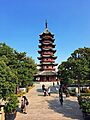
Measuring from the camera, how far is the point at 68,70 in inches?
1325

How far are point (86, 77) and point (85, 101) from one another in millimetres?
15341

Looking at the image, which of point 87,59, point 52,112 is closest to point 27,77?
point 87,59

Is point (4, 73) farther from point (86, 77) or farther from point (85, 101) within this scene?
point (86, 77)

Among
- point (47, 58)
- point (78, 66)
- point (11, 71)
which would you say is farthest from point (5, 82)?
point (47, 58)

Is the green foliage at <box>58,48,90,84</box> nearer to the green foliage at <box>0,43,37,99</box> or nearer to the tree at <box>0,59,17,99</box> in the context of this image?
the green foliage at <box>0,43,37,99</box>

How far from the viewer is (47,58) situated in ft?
247

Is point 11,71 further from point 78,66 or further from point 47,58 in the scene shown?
point 47,58

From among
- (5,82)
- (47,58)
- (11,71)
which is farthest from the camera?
A: (47,58)

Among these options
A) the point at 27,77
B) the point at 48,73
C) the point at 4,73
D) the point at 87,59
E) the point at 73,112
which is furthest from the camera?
the point at 48,73

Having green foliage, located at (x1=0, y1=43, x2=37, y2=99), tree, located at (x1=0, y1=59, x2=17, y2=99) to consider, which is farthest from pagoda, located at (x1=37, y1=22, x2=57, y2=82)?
tree, located at (x1=0, y1=59, x2=17, y2=99)

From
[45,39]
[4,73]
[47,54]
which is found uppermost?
[45,39]

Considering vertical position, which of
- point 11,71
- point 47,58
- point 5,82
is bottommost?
point 5,82

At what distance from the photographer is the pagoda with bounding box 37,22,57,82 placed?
241ft

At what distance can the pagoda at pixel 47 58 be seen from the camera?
73562 mm
